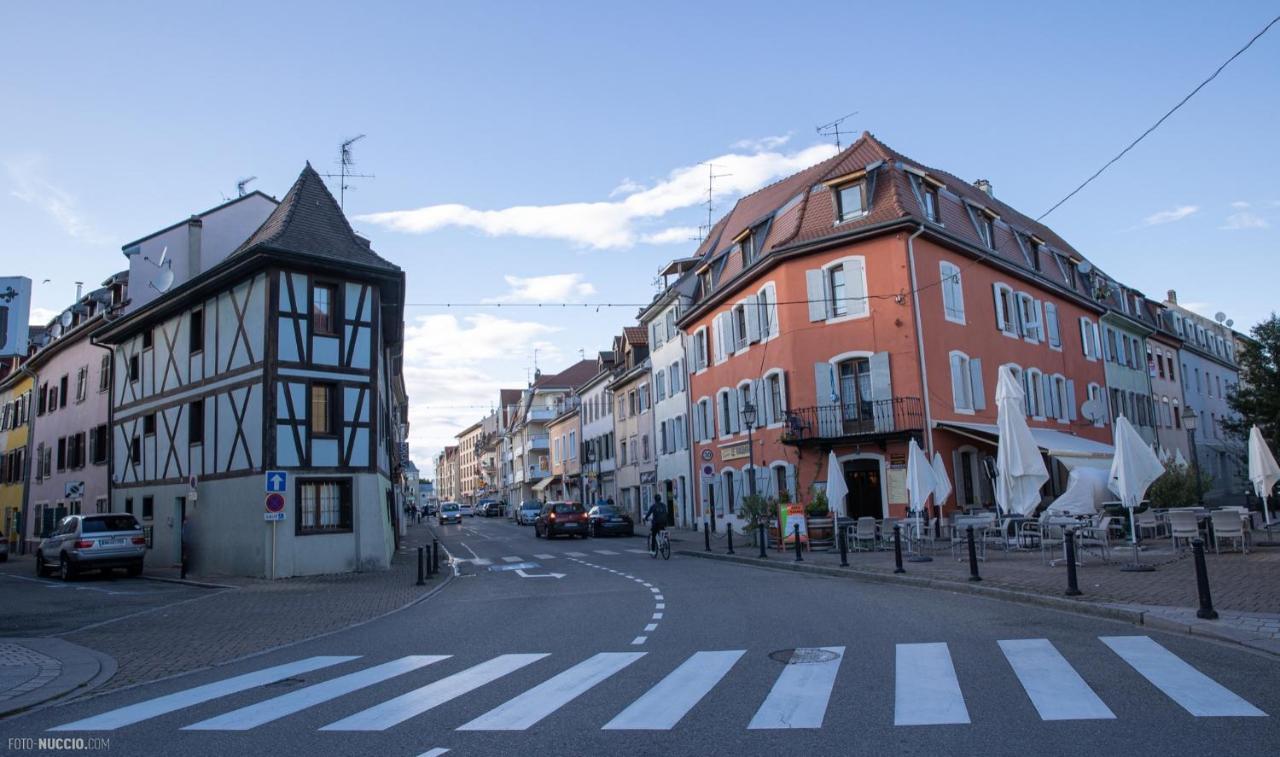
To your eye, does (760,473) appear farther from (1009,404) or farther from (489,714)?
(489,714)

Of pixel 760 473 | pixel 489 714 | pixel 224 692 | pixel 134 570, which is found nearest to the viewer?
pixel 489 714

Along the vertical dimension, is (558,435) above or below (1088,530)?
above

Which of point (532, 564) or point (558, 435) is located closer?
point (532, 564)

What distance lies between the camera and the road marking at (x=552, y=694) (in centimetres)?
631

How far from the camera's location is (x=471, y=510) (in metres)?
100

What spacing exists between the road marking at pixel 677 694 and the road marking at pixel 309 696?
103 inches

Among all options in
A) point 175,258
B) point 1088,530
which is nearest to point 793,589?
point 1088,530

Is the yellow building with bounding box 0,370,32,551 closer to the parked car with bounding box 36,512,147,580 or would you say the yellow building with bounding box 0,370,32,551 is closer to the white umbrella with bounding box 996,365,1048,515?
the parked car with bounding box 36,512,147,580

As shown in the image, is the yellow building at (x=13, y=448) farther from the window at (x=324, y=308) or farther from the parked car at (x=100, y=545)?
the window at (x=324, y=308)

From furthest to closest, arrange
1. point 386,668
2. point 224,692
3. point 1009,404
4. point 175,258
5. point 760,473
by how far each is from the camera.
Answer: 1. point 760,473
2. point 175,258
3. point 1009,404
4. point 386,668
5. point 224,692

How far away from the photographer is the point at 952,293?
29938 mm

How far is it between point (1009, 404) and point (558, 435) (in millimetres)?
55024

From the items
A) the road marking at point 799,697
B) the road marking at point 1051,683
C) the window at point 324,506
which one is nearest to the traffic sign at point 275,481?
the window at point 324,506

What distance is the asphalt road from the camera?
5625 millimetres
